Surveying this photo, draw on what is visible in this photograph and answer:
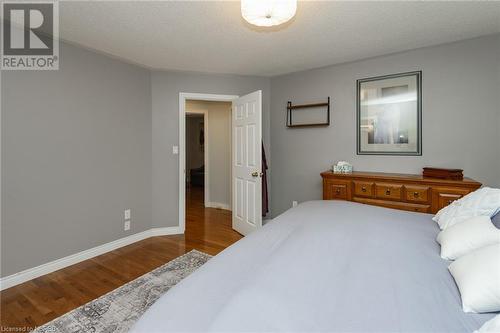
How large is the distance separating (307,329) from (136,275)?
2.28m

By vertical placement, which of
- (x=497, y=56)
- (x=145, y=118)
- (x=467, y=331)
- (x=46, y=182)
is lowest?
(x=467, y=331)

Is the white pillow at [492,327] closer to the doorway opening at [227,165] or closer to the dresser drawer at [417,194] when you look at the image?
the dresser drawer at [417,194]

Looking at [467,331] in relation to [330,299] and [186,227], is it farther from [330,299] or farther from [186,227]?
[186,227]

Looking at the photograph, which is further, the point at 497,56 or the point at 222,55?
the point at 222,55

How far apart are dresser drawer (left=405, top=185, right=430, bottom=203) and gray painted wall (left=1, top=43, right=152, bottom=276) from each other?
3.27 meters

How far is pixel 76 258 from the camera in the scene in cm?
279

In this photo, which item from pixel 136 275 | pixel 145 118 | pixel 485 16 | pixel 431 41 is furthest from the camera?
pixel 145 118

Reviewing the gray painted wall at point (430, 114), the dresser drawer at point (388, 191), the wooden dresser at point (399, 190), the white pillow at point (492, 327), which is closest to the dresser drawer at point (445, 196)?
the wooden dresser at point (399, 190)

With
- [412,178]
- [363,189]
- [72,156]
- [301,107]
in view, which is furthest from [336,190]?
[72,156]

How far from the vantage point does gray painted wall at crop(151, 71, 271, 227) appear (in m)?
3.68

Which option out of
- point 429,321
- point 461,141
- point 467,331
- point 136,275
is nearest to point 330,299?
A: point 429,321

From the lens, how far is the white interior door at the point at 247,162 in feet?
11.0

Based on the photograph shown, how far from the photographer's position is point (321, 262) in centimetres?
109

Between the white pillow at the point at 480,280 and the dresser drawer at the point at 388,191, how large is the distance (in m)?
1.82
